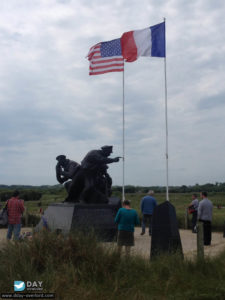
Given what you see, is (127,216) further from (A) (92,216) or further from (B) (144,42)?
(B) (144,42)

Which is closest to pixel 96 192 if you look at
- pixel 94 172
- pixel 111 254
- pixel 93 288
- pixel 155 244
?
pixel 94 172

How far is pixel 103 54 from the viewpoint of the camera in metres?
15.4

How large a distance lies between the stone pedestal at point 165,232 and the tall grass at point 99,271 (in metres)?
0.95

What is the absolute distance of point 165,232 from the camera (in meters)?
8.55

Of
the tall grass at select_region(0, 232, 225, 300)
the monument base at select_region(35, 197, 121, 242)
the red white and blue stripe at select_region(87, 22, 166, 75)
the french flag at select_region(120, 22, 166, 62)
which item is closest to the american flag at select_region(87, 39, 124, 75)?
the red white and blue stripe at select_region(87, 22, 166, 75)

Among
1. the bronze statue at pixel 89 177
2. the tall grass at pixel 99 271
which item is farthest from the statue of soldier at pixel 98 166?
the tall grass at pixel 99 271

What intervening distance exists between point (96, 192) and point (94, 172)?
A: 2.29 feet

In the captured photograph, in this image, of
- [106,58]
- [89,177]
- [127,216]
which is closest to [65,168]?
[89,177]

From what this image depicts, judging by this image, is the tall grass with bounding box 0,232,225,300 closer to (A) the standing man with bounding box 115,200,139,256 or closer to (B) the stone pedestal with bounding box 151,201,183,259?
(B) the stone pedestal with bounding box 151,201,183,259

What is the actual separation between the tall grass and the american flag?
9259 mm

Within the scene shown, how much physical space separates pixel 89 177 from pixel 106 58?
474 cm

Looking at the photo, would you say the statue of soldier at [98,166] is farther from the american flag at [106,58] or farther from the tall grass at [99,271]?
the tall grass at [99,271]

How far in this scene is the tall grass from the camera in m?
5.91

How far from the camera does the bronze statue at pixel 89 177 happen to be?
1334cm
